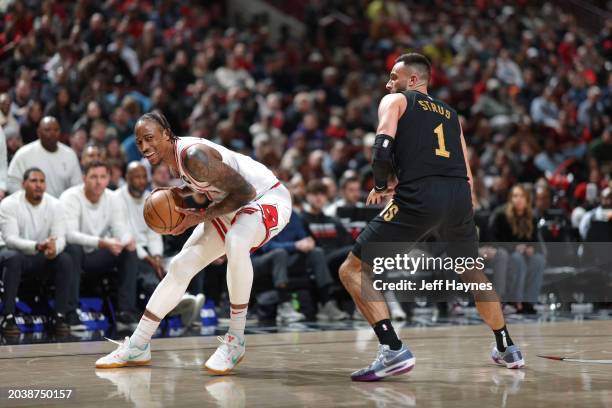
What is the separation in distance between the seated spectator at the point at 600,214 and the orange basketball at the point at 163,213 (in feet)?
24.3

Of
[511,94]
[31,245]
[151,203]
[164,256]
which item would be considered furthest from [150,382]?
[511,94]

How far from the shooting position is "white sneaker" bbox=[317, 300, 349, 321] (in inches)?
430

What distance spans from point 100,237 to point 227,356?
3928mm

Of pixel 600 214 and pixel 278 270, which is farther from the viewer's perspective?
pixel 600 214

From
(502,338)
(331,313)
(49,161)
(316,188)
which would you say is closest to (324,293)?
(331,313)

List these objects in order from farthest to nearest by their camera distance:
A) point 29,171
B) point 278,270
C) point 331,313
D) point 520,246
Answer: point 520,246 → point 331,313 → point 278,270 → point 29,171

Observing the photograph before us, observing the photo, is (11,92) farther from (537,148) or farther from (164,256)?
(537,148)

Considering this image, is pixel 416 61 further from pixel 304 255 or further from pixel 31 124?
pixel 31 124

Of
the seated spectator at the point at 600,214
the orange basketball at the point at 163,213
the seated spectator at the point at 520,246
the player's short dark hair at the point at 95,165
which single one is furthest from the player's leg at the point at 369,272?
the seated spectator at the point at 600,214

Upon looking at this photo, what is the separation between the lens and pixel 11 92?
12469 mm

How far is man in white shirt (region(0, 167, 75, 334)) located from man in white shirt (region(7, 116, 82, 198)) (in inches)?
28.0

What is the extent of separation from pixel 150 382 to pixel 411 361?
148 cm

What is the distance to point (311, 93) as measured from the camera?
1650 centimetres

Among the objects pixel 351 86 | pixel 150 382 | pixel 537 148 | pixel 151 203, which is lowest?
pixel 150 382
